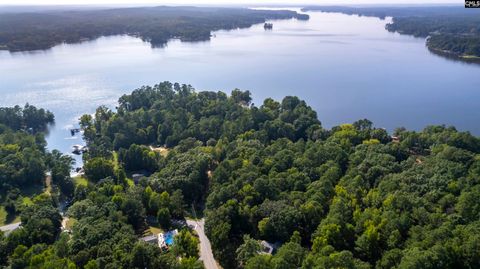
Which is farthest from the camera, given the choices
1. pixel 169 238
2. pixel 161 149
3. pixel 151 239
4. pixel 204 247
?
pixel 161 149

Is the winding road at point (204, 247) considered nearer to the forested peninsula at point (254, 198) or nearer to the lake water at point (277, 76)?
the forested peninsula at point (254, 198)

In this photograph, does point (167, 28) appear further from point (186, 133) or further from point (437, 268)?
point (437, 268)

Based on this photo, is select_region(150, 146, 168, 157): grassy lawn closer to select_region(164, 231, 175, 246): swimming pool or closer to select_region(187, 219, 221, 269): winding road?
select_region(187, 219, 221, 269): winding road

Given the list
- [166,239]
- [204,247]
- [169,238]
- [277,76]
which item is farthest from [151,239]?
[277,76]

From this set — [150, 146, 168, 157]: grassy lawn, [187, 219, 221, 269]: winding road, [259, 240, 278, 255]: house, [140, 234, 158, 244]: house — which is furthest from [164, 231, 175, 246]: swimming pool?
[150, 146, 168, 157]: grassy lawn

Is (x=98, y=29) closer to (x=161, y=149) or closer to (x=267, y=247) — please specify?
(x=161, y=149)

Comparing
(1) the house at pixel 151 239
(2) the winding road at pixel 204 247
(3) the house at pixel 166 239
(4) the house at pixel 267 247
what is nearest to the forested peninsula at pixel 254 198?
(4) the house at pixel 267 247
